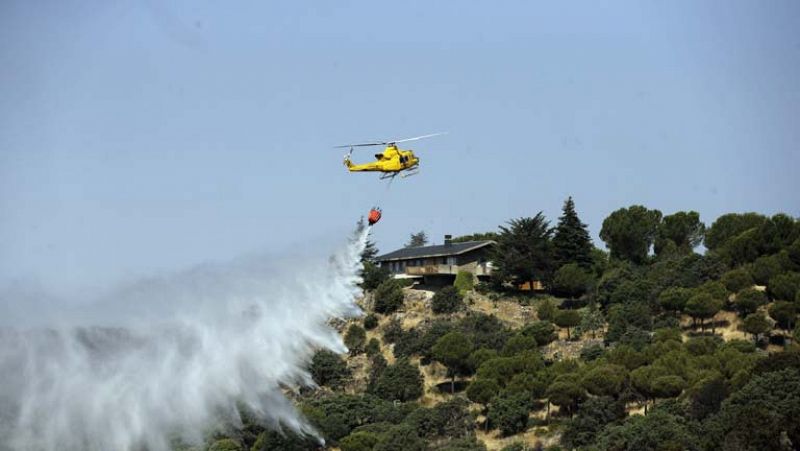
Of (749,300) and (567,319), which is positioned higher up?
(749,300)

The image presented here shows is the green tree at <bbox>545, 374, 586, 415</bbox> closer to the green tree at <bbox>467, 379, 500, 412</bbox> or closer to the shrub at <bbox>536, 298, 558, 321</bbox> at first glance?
the green tree at <bbox>467, 379, 500, 412</bbox>

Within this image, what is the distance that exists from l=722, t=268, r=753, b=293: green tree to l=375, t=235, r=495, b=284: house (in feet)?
83.7

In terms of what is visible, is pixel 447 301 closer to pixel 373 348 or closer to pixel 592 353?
A: pixel 373 348

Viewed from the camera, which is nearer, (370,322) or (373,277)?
(370,322)

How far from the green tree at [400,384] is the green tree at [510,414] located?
10.1 meters

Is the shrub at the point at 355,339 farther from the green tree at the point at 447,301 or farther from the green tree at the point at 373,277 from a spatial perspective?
the green tree at the point at 373,277

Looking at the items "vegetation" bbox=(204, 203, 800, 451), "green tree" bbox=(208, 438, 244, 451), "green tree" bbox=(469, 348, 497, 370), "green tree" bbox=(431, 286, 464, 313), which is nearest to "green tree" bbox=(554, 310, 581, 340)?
"vegetation" bbox=(204, 203, 800, 451)

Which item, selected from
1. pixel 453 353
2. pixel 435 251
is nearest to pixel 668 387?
pixel 453 353

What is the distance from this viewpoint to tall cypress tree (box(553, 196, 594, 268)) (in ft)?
324

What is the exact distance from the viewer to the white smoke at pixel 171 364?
56500mm

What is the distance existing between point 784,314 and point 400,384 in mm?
27098

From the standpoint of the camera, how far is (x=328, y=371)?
3273 inches

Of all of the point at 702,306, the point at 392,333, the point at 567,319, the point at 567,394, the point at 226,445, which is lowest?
the point at 226,445

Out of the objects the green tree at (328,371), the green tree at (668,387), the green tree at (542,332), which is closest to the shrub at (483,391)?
the green tree at (542,332)
